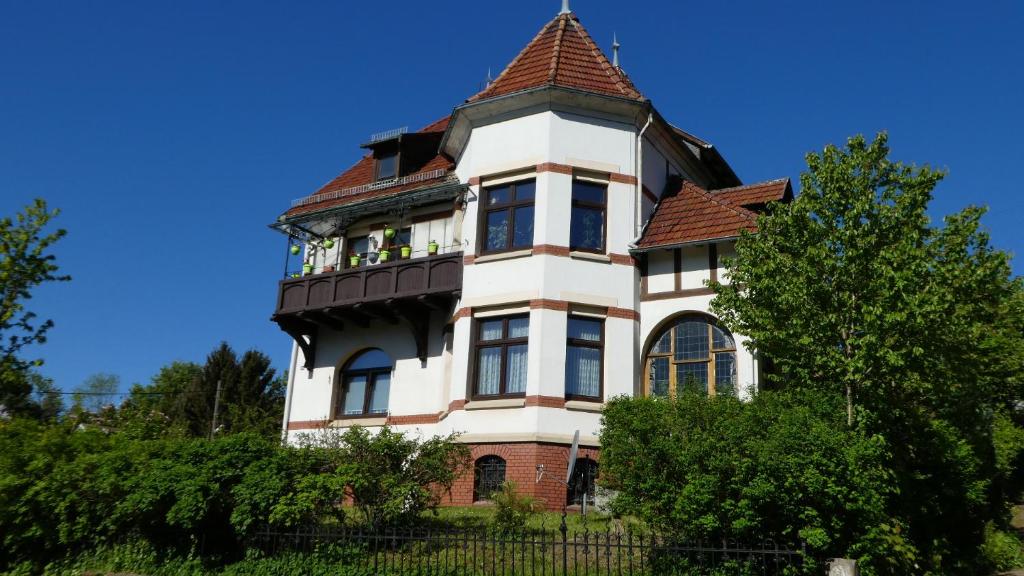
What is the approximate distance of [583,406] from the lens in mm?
18594

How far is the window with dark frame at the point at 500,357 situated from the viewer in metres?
19.1

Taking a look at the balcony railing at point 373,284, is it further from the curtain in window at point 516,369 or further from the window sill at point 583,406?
the window sill at point 583,406

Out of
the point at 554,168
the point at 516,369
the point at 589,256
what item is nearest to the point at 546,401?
the point at 516,369

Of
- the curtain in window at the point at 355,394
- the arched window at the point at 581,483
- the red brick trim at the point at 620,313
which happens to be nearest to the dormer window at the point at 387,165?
the curtain in window at the point at 355,394

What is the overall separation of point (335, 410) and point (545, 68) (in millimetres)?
10426

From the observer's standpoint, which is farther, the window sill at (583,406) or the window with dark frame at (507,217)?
the window with dark frame at (507,217)

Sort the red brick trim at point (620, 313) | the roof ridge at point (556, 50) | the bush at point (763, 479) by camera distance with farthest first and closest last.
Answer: the roof ridge at point (556, 50)
the red brick trim at point (620, 313)
the bush at point (763, 479)

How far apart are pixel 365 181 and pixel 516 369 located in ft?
30.1

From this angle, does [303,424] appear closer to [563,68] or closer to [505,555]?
[563,68]

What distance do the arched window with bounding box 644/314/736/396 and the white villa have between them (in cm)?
3

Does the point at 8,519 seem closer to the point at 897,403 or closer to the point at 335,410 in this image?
the point at 335,410

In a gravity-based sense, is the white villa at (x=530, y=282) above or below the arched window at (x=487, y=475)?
above

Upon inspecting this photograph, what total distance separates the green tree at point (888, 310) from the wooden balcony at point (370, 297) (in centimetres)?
749

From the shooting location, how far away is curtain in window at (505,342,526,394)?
18984 mm
